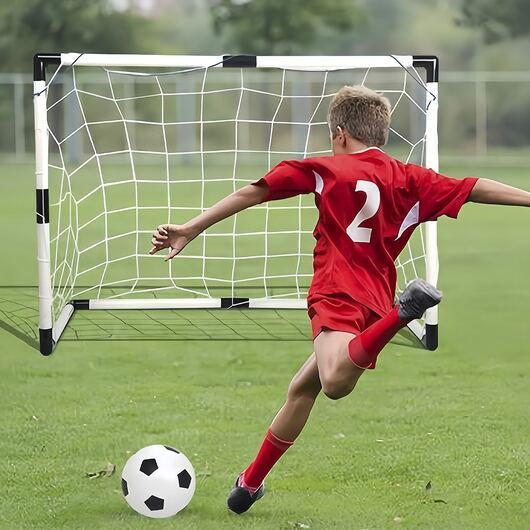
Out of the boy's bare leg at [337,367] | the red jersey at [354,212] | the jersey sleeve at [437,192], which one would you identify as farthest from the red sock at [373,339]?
the jersey sleeve at [437,192]

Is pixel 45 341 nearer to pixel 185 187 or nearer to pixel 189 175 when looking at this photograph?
pixel 185 187

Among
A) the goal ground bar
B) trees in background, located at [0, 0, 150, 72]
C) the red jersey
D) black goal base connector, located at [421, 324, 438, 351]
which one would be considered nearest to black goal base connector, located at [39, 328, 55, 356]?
the goal ground bar

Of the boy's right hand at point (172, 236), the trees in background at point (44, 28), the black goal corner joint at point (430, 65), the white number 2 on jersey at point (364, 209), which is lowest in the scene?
the boy's right hand at point (172, 236)

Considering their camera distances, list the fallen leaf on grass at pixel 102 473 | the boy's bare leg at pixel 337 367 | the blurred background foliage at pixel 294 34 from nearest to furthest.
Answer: the boy's bare leg at pixel 337 367 → the fallen leaf on grass at pixel 102 473 → the blurred background foliage at pixel 294 34

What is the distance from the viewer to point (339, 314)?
13.7 feet

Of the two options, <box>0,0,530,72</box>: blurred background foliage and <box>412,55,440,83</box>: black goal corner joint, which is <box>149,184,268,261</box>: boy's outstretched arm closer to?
<box>412,55,440,83</box>: black goal corner joint

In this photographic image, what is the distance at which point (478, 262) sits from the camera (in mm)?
11070

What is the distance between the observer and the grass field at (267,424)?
4297mm

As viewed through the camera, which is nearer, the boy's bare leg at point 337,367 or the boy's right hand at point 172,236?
the boy's bare leg at point 337,367

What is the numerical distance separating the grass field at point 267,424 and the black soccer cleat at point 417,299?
0.83 meters

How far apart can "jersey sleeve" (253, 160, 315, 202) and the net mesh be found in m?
1.79

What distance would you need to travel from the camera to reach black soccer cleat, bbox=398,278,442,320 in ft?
12.3

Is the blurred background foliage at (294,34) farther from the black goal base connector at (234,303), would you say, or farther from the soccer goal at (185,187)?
the black goal base connector at (234,303)

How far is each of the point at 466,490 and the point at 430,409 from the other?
1257 mm
